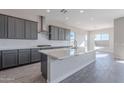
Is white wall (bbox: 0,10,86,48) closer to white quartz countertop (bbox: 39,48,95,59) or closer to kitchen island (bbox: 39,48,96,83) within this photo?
white quartz countertop (bbox: 39,48,95,59)

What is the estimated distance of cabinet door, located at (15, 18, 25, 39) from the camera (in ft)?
16.2

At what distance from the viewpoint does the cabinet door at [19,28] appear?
4.95 m

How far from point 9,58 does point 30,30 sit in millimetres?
1867

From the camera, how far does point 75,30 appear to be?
36.6ft

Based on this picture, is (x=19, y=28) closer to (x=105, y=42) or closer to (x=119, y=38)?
(x=119, y=38)

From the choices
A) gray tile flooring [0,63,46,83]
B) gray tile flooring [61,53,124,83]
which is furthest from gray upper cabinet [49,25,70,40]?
gray tile flooring [0,63,46,83]

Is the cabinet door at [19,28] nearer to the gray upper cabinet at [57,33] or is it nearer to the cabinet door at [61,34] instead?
the gray upper cabinet at [57,33]

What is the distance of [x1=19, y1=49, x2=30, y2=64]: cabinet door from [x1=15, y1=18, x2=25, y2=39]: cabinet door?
70cm

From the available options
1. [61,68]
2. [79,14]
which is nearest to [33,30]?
[79,14]

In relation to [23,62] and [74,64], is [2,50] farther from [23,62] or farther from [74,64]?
[74,64]

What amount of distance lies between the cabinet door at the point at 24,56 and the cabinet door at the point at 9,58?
0.26 m

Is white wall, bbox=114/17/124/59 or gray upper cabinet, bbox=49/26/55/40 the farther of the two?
gray upper cabinet, bbox=49/26/55/40
